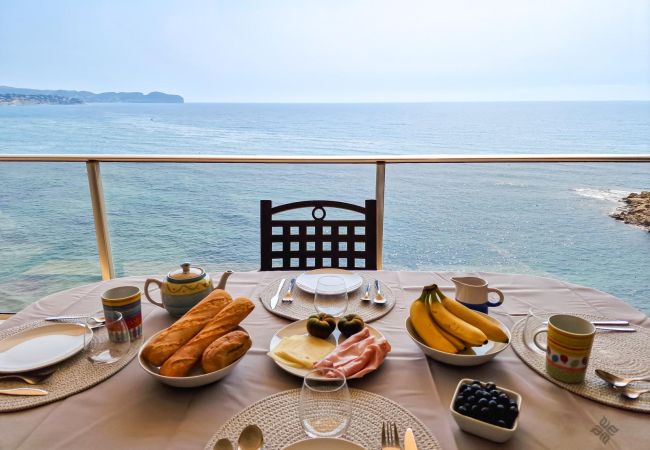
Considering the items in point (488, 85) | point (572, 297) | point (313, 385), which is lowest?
point (572, 297)

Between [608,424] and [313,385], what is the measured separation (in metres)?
0.49

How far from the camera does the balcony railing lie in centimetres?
218

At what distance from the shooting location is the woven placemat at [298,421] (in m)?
0.62

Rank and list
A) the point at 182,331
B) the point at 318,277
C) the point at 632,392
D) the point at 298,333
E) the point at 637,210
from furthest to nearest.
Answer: the point at 637,210, the point at 318,277, the point at 298,333, the point at 182,331, the point at 632,392

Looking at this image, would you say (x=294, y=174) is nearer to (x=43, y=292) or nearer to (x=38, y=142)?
(x=43, y=292)

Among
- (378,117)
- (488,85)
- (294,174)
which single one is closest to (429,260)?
(294,174)

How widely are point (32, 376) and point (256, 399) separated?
1.50 feet

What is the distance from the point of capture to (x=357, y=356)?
2.63ft

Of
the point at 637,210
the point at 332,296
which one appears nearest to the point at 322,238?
the point at 332,296

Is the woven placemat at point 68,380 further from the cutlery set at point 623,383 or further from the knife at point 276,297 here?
the cutlery set at point 623,383

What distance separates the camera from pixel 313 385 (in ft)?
2.01

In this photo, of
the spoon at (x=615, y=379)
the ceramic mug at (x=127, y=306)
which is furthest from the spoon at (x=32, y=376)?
the spoon at (x=615, y=379)

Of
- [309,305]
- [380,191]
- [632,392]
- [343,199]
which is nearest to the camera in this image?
[632,392]

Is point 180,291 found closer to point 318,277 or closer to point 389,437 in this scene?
point 318,277
